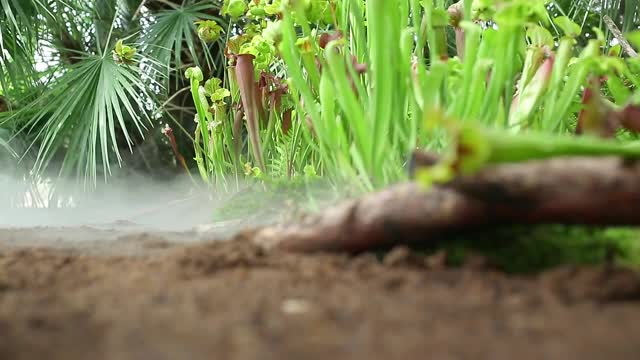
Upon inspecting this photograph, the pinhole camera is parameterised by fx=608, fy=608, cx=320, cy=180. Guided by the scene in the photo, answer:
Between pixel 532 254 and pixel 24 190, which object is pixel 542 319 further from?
pixel 24 190

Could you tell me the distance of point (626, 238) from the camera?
64cm

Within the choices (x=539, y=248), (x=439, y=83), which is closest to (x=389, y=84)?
(x=439, y=83)

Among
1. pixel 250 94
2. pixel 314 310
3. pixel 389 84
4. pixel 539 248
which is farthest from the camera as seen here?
pixel 250 94

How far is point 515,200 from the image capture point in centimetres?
53

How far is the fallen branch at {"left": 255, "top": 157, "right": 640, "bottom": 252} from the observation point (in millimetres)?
516

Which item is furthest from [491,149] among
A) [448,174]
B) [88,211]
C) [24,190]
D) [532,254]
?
[24,190]

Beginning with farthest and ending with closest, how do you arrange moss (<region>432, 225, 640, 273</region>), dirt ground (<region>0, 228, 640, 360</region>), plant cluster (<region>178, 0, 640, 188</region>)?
plant cluster (<region>178, 0, 640, 188</region>) < moss (<region>432, 225, 640, 273</region>) < dirt ground (<region>0, 228, 640, 360</region>)

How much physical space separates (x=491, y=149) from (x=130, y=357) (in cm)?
32

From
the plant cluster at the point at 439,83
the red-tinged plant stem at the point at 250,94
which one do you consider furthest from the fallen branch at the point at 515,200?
the red-tinged plant stem at the point at 250,94

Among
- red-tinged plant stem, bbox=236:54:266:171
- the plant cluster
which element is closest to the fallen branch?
the plant cluster

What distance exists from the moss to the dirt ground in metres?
0.03

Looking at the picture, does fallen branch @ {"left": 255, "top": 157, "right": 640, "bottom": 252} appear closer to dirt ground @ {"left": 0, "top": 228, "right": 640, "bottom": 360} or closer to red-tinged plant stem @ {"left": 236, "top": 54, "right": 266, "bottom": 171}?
dirt ground @ {"left": 0, "top": 228, "right": 640, "bottom": 360}

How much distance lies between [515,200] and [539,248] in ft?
0.36

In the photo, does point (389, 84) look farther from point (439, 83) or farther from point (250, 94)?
point (250, 94)
